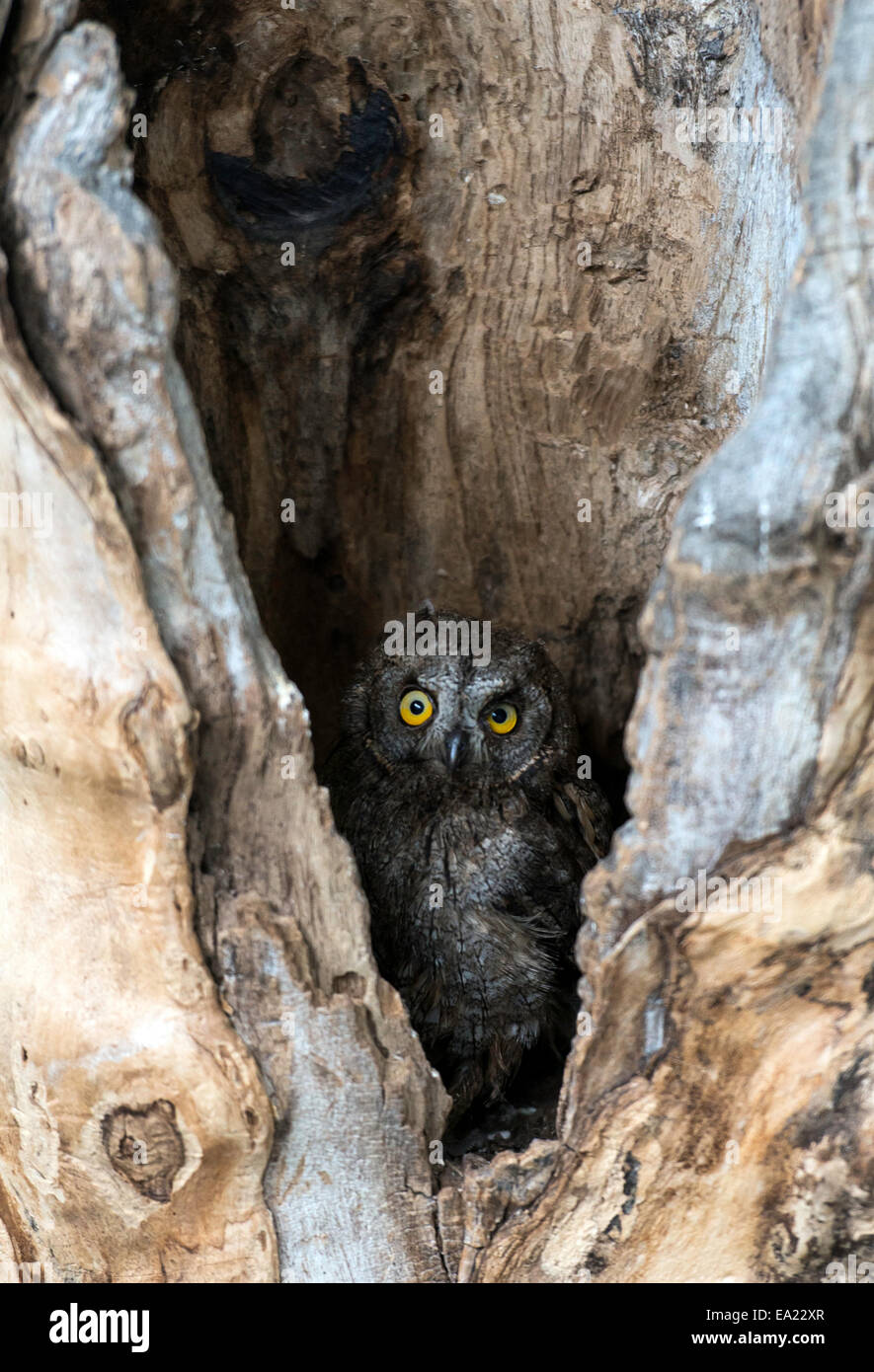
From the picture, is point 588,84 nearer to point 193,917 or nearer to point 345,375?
point 345,375

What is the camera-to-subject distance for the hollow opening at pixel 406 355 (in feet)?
8.07

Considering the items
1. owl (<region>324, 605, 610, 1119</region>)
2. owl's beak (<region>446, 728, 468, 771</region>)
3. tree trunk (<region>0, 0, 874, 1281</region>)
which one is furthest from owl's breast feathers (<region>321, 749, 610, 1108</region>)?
tree trunk (<region>0, 0, 874, 1281</region>)

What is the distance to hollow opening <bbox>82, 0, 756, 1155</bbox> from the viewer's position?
246 cm

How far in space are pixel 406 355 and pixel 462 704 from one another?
907 millimetres

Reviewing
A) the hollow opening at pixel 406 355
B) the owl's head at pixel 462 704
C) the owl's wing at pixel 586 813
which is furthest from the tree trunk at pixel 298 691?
the owl's wing at pixel 586 813

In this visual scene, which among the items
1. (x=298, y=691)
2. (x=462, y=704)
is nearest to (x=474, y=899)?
(x=462, y=704)

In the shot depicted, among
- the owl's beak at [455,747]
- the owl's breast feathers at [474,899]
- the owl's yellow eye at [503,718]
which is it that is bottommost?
the owl's breast feathers at [474,899]

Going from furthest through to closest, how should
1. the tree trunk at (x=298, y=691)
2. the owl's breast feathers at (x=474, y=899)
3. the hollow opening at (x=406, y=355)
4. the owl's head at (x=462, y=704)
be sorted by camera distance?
the owl's head at (x=462, y=704) → the owl's breast feathers at (x=474, y=899) → the hollow opening at (x=406, y=355) → the tree trunk at (x=298, y=691)

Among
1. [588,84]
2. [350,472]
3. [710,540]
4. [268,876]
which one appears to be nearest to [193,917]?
[268,876]

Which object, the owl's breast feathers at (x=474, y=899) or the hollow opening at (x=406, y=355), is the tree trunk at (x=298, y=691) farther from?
the owl's breast feathers at (x=474, y=899)

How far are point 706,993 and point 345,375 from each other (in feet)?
5.93

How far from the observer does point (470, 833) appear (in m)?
2.78

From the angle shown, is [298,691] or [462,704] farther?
[462,704]

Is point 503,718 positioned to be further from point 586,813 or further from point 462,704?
point 586,813
